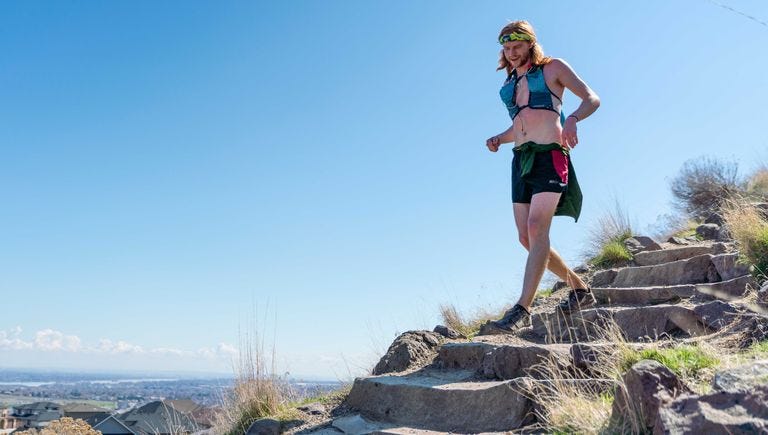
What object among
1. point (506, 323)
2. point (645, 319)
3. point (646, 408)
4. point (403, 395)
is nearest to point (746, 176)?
point (645, 319)

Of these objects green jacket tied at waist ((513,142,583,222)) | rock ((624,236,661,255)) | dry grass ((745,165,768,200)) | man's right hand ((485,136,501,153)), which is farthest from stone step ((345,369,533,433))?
dry grass ((745,165,768,200))

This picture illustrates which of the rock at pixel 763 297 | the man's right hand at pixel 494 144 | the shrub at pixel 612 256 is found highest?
the man's right hand at pixel 494 144

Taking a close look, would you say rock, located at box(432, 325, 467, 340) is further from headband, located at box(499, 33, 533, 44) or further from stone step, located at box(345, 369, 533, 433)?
headband, located at box(499, 33, 533, 44)

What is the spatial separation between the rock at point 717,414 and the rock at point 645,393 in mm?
104

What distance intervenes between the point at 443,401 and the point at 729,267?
3.07m

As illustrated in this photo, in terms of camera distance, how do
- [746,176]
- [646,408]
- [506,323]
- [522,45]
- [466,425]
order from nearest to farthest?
[646,408], [466,425], [506,323], [522,45], [746,176]

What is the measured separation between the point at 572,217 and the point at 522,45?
122cm

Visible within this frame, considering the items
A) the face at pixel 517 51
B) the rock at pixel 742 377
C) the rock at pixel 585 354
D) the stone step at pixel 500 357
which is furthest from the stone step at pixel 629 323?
the face at pixel 517 51

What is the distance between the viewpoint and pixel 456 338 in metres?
5.04

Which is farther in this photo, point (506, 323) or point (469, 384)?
point (506, 323)

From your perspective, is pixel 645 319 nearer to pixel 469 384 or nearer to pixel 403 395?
pixel 469 384

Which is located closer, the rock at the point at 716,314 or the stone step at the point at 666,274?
the rock at the point at 716,314

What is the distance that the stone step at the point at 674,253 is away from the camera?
637 centimetres

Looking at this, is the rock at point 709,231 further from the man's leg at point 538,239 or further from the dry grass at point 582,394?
the dry grass at point 582,394
